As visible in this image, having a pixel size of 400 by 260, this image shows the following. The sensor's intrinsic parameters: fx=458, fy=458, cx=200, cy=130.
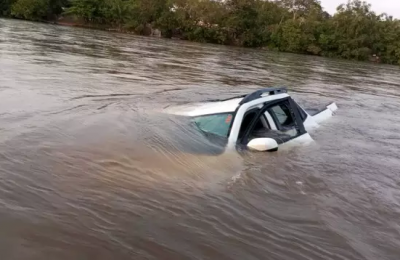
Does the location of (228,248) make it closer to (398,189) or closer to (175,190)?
(175,190)

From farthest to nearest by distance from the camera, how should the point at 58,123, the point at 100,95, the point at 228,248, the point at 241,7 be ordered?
the point at 241,7 < the point at 100,95 < the point at 58,123 < the point at 228,248

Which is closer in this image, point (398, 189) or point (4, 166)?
point (4, 166)

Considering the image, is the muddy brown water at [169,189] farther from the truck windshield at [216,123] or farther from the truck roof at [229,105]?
the truck roof at [229,105]

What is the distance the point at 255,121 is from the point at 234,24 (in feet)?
178

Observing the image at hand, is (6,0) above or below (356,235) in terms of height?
above

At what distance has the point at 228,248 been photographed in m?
4.25

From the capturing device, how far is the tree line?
57.2 meters

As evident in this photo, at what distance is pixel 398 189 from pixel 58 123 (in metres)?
5.49

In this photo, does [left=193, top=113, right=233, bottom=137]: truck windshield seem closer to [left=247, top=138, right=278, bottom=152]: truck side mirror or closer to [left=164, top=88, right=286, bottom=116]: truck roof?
[left=164, top=88, right=286, bottom=116]: truck roof

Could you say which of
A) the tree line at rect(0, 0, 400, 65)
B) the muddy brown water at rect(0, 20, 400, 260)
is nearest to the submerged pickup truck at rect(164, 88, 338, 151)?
the muddy brown water at rect(0, 20, 400, 260)

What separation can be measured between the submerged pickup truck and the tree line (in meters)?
50.9

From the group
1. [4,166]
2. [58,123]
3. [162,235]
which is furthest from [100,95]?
[162,235]

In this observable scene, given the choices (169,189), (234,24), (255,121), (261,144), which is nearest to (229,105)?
(255,121)

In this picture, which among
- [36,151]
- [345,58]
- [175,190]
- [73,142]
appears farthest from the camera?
[345,58]
